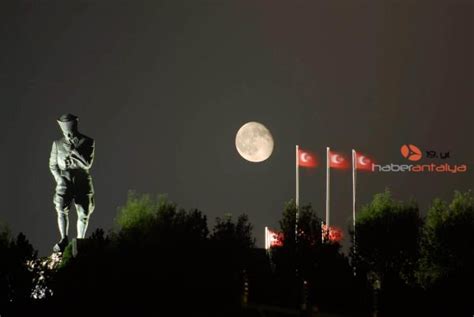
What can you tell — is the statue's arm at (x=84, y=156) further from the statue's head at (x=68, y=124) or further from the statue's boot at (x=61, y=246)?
the statue's boot at (x=61, y=246)

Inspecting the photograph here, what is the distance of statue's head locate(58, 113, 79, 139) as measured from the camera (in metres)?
49.9

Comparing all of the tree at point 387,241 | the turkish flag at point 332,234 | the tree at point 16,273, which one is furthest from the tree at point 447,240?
the tree at point 16,273

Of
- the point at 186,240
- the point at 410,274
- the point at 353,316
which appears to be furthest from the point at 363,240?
the point at 353,316

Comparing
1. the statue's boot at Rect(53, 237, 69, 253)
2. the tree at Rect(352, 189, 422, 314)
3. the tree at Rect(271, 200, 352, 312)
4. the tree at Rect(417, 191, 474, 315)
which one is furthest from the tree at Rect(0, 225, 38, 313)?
the tree at Rect(417, 191, 474, 315)

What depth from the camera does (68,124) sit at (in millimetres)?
49969

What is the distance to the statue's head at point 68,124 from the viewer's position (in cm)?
4994

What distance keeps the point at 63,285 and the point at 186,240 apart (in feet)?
28.4

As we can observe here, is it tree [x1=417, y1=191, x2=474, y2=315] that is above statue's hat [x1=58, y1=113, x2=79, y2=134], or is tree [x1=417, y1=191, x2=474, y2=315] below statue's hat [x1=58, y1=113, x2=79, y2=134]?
below

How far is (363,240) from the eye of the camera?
164 ft

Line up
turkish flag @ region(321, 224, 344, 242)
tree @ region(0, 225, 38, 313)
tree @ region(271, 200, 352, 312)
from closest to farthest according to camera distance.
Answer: tree @ region(271, 200, 352, 312) < tree @ region(0, 225, 38, 313) < turkish flag @ region(321, 224, 344, 242)

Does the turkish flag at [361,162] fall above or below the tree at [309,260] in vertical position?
above

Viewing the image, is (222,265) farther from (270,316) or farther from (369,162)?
(369,162)

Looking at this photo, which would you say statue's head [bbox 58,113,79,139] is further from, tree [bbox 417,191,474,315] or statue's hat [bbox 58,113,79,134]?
tree [bbox 417,191,474,315]

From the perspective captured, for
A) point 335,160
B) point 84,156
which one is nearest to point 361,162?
point 335,160
